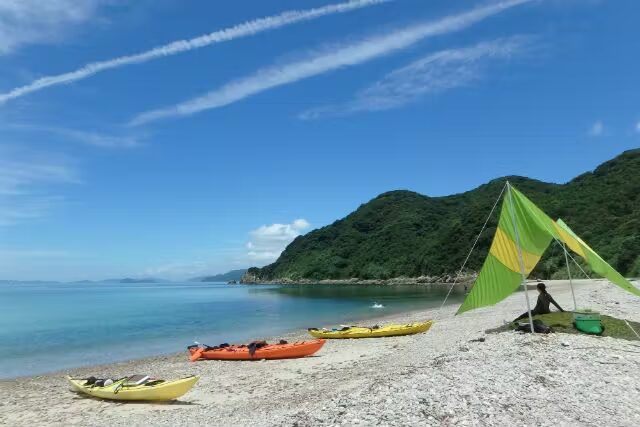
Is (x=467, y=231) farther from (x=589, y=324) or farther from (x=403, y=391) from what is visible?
(x=403, y=391)

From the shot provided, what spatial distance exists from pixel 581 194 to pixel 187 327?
95.3 meters

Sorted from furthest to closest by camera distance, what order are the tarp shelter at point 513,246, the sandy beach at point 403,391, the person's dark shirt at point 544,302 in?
1. the person's dark shirt at point 544,302
2. the tarp shelter at point 513,246
3. the sandy beach at point 403,391

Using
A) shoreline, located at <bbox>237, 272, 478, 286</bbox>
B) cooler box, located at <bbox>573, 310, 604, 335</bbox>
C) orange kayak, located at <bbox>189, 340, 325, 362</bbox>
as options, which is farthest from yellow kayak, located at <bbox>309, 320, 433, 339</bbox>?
shoreline, located at <bbox>237, 272, 478, 286</bbox>

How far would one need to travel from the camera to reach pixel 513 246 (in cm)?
1672

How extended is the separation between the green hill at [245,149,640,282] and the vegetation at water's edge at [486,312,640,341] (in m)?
47.9

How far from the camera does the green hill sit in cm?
7806

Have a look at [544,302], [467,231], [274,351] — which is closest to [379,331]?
[274,351]

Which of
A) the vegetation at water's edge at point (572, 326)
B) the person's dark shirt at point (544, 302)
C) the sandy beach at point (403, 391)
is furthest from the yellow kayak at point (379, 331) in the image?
the person's dark shirt at point (544, 302)

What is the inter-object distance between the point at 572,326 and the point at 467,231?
11302 cm

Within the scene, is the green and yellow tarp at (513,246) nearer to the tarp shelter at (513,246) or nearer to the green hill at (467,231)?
the tarp shelter at (513,246)

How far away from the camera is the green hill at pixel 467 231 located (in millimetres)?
78056

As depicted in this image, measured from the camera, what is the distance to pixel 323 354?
20.4 m

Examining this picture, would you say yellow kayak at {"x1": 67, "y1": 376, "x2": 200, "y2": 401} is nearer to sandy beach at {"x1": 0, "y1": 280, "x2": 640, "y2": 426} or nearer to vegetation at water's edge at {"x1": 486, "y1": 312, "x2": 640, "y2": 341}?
sandy beach at {"x1": 0, "y1": 280, "x2": 640, "y2": 426}

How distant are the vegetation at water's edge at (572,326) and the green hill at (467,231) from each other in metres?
47.9
